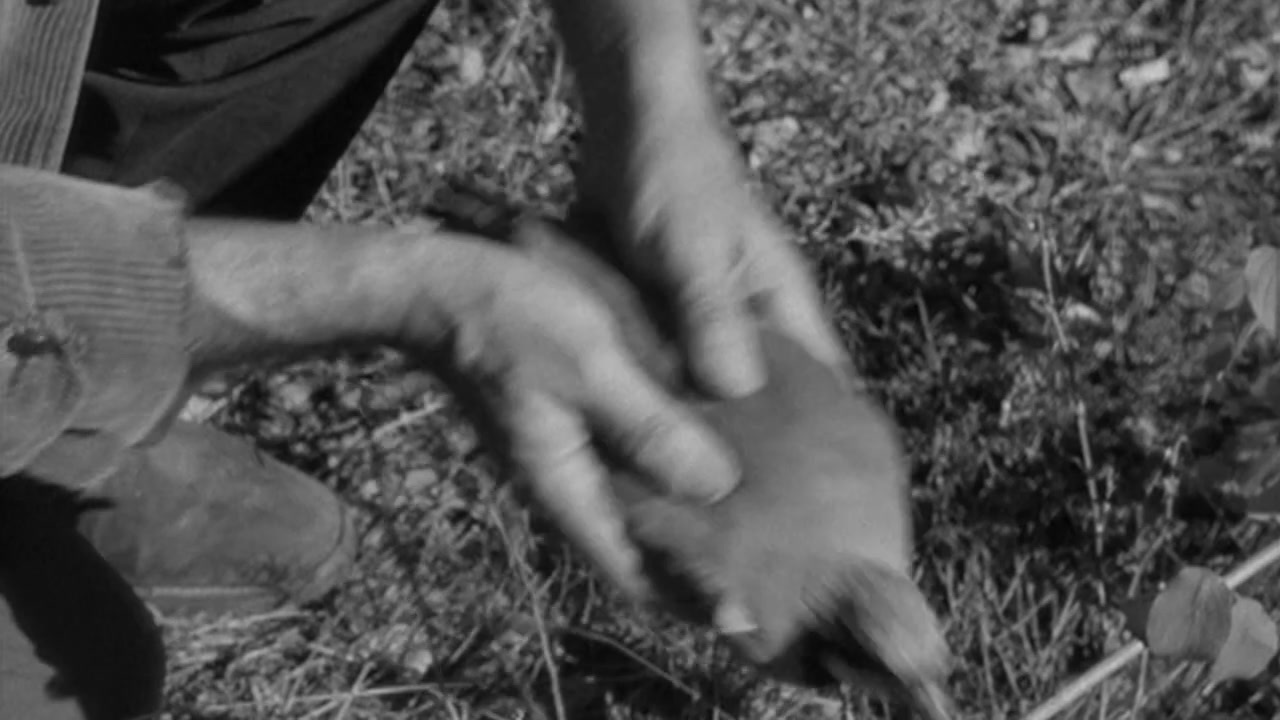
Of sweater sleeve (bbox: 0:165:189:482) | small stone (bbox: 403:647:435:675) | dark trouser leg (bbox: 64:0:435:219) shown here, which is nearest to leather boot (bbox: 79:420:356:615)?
small stone (bbox: 403:647:435:675)

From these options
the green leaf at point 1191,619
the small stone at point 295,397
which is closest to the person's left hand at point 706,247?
the green leaf at point 1191,619

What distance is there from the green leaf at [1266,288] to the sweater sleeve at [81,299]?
3.46ft

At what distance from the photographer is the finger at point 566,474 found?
4.15 ft

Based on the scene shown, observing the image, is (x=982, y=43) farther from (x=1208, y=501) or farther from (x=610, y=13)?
(x=610, y=13)

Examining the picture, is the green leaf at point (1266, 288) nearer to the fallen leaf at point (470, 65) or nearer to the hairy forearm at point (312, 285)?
the hairy forearm at point (312, 285)

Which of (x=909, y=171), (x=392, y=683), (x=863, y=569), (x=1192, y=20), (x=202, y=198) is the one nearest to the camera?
(x=863, y=569)

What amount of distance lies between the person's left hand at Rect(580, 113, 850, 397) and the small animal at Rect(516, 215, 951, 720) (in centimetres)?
2

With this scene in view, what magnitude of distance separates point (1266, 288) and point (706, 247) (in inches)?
32.5

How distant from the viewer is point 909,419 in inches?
100

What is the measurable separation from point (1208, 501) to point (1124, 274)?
360mm

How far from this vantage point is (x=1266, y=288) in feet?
6.86

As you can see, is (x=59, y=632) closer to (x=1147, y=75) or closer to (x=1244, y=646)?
(x=1244, y=646)

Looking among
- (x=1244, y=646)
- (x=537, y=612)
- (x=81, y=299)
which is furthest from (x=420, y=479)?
(x=81, y=299)

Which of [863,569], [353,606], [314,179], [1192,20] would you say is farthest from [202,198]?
[1192,20]
